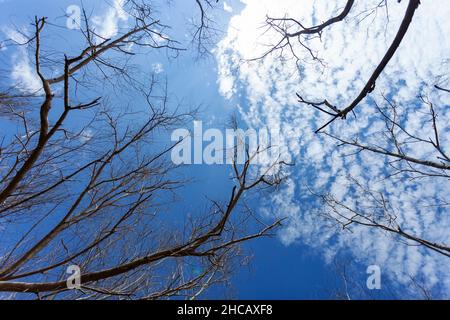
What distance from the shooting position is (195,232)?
4848 mm

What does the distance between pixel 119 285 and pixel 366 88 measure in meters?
5.50
